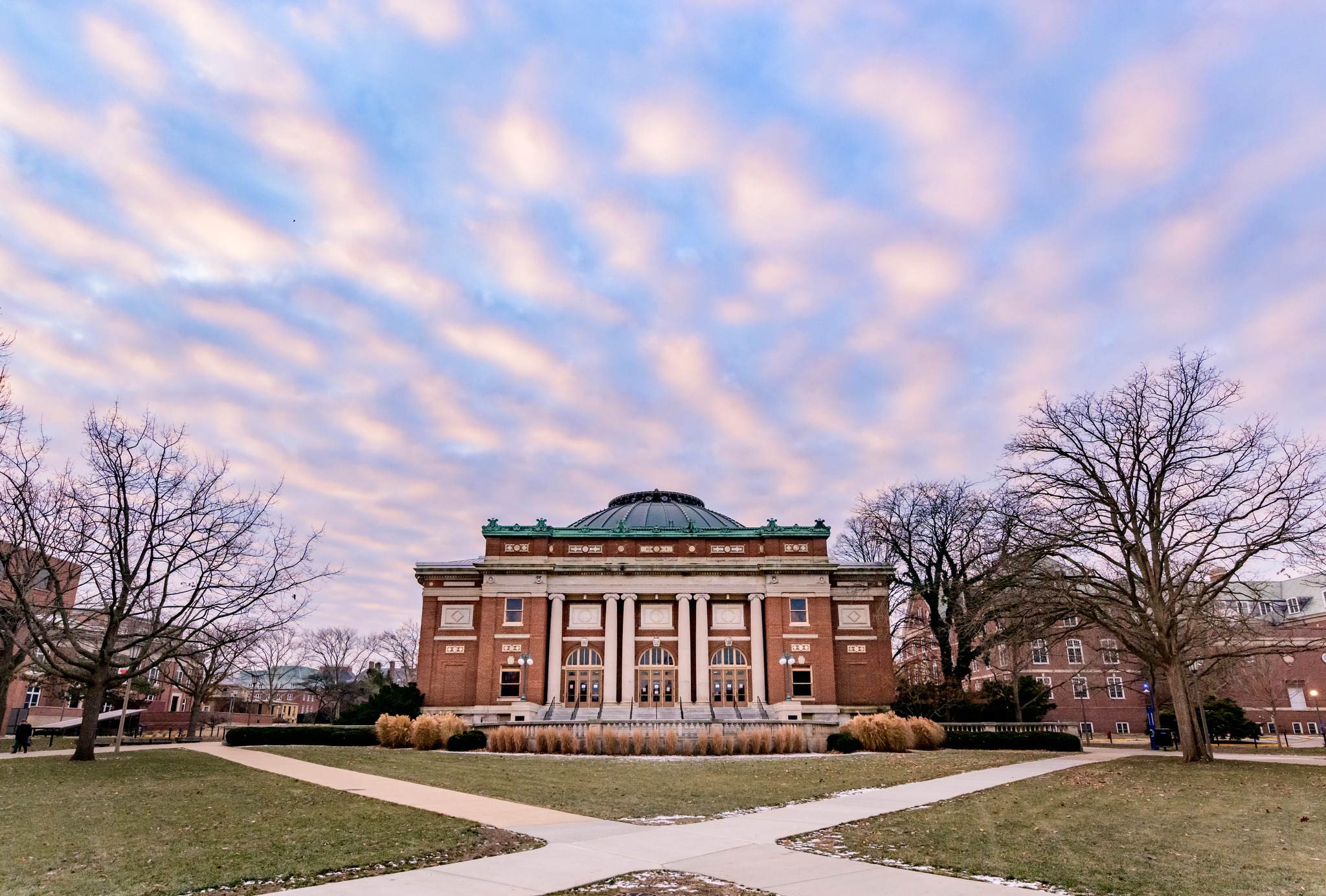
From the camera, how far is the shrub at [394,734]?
33688 mm

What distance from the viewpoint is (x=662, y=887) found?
7.91 meters

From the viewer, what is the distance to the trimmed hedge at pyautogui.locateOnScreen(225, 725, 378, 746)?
34.6m

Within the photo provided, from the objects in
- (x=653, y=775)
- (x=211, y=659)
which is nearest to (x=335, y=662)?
(x=211, y=659)

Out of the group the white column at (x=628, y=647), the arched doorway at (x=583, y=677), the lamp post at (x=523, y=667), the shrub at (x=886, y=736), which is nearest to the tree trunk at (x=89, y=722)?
the lamp post at (x=523, y=667)

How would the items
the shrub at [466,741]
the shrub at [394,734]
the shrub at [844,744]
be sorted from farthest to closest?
the shrub at [394,734]
the shrub at [466,741]
the shrub at [844,744]

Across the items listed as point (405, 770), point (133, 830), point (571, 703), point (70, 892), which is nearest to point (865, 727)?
point (405, 770)

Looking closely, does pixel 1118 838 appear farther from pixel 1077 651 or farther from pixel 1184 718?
pixel 1077 651

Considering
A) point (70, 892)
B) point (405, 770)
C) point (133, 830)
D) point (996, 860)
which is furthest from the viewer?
point (405, 770)

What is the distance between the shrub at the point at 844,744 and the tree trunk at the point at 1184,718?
35.9 feet

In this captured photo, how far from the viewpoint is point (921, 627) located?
183 ft

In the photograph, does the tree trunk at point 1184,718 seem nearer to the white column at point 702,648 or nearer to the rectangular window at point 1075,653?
the white column at point 702,648

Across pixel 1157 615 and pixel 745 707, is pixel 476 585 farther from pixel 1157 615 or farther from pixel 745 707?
pixel 1157 615

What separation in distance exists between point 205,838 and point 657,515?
46.8m

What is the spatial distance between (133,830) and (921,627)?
5206 cm
